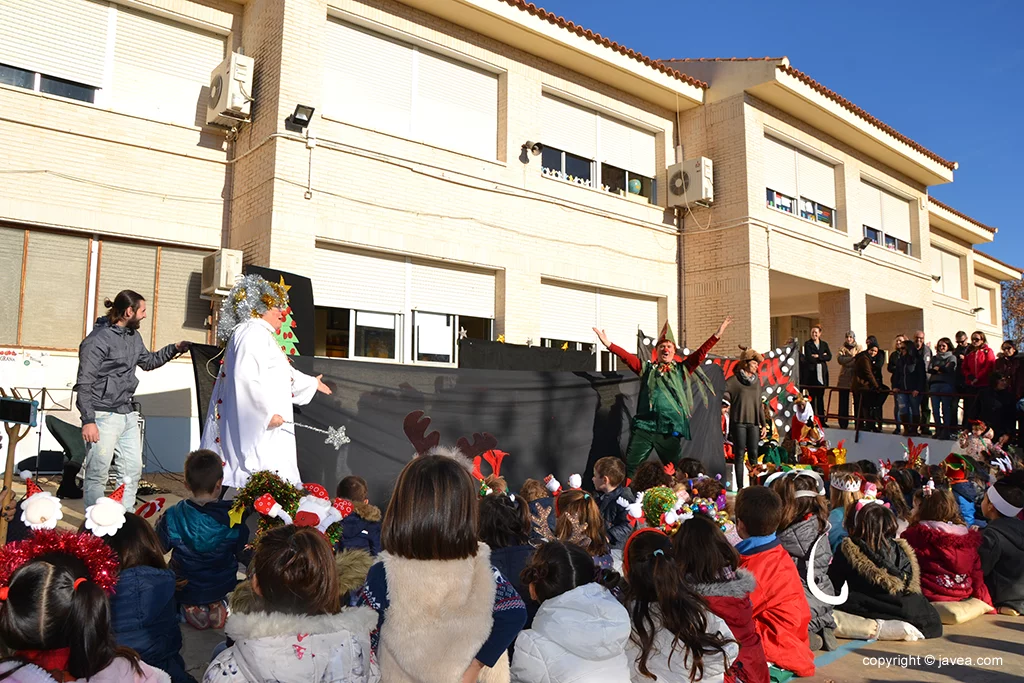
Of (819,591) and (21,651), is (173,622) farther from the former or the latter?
(819,591)

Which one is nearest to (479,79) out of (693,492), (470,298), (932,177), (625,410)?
(470,298)

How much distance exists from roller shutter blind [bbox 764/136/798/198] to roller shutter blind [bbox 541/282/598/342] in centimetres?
499

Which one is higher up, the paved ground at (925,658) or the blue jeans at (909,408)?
the blue jeans at (909,408)

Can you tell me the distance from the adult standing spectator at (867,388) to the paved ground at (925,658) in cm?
848

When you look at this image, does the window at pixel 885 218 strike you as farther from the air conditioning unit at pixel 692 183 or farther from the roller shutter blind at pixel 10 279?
the roller shutter blind at pixel 10 279

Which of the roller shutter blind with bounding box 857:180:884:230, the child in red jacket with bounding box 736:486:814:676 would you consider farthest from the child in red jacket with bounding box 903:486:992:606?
the roller shutter blind with bounding box 857:180:884:230

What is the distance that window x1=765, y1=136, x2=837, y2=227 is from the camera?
1602 cm

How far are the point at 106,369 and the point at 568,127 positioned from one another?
10.3m

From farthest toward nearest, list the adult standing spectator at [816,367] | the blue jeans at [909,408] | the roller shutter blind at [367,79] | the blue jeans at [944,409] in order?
the adult standing spectator at [816,367], the blue jeans at [909,408], the blue jeans at [944,409], the roller shutter blind at [367,79]

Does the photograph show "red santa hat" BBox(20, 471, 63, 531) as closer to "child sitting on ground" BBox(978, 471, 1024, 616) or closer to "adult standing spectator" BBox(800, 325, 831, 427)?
"child sitting on ground" BBox(978, 471, 1024, 616)

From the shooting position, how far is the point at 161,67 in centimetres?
1078

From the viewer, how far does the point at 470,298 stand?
497 inches

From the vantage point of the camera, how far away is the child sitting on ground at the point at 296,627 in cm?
244

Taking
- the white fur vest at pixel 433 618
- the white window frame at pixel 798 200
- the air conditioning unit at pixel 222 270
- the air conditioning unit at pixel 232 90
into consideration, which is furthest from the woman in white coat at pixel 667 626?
the white window frame at pixel 798 200
